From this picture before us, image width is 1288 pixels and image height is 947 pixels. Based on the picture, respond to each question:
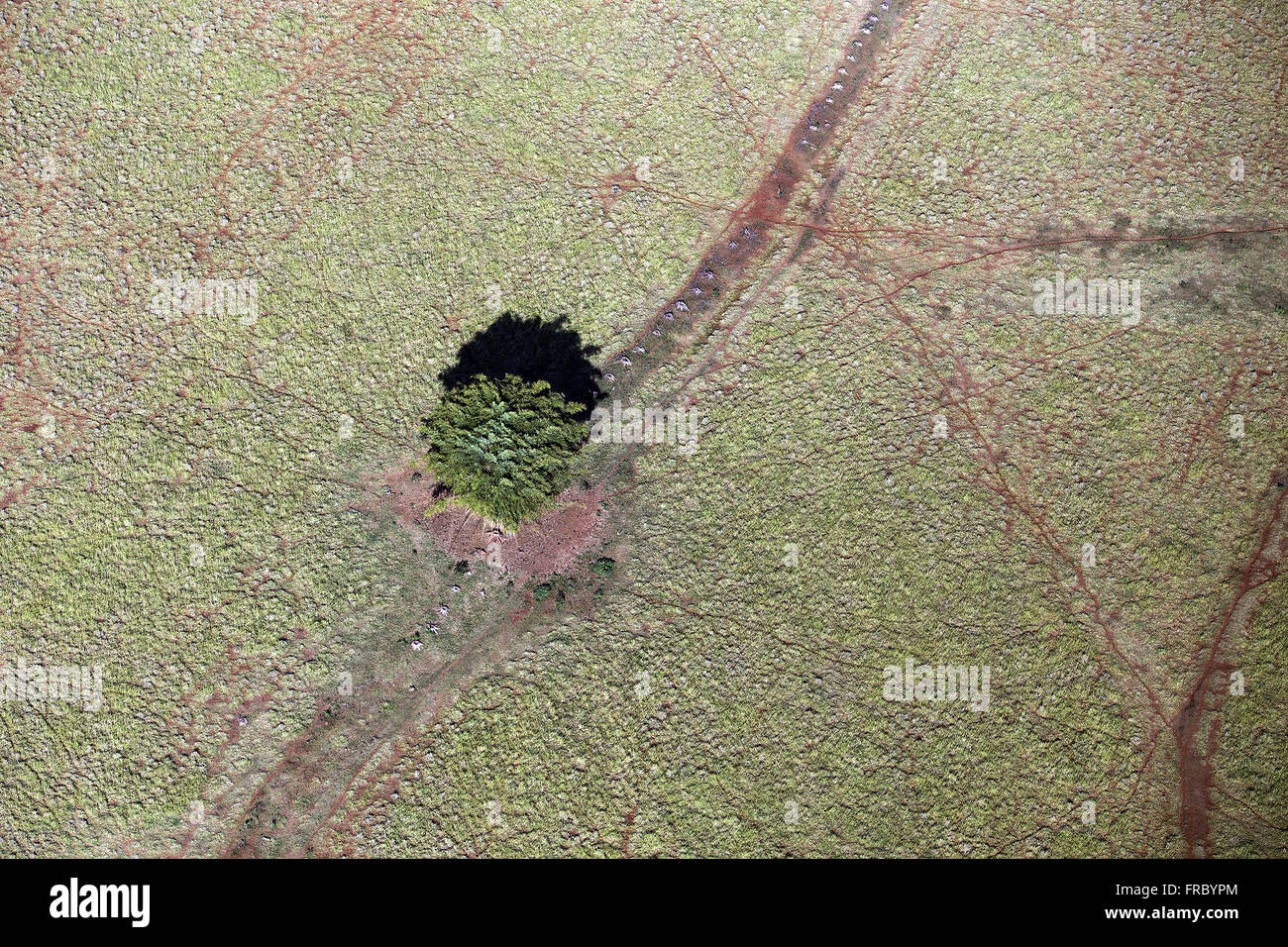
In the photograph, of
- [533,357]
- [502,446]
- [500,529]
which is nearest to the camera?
[502,446]

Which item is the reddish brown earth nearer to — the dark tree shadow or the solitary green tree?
the solitary green tree

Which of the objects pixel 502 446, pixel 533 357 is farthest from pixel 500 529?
pixel 533 357

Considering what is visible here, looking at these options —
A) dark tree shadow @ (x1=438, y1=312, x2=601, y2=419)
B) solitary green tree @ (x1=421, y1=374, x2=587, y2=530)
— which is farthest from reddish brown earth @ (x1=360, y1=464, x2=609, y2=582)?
dark tree shadow @ (x1=438, y1=312, x2=601, y2=419)

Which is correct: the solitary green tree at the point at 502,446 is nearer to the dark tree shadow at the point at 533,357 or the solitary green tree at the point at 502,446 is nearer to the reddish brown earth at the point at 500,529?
the reddish brown earth at the point at 500,529

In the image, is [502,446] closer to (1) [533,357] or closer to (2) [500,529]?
(2) [500,529]

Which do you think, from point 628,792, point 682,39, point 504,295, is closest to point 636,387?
point 504,295

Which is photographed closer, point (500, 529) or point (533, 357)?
point (500, 529)

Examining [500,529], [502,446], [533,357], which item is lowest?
[500,529]
